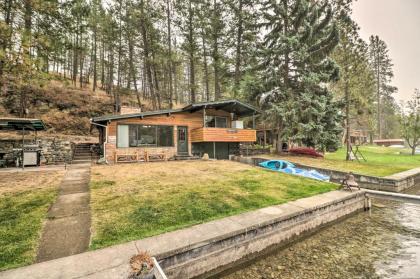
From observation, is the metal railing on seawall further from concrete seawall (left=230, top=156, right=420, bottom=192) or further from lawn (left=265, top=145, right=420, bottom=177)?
lawn (left=265, top=145, right=420, bottom=177)

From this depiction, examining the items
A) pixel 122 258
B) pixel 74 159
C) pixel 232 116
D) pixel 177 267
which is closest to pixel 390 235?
pixel 177 267

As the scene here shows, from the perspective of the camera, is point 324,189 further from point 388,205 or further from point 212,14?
point 212,14

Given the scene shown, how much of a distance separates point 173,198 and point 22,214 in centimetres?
337

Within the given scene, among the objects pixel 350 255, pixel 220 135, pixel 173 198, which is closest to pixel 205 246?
Answer: pixel 173 198

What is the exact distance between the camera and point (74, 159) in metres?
13.6

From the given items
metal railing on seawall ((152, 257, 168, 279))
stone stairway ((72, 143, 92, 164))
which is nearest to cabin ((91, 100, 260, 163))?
stone stairway ((72, 143, 92, 164))

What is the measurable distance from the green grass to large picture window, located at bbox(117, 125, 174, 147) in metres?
7.14

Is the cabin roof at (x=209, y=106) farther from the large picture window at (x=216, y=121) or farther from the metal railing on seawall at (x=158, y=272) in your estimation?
the metal railing on seawall at (x=158, y=272)

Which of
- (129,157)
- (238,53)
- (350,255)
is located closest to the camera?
(350,255)

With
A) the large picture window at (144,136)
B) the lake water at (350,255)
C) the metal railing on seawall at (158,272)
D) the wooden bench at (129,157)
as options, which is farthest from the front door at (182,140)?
→ the metal railing on seawall at (158,272)

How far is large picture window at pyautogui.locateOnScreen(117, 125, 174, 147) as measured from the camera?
13.3m

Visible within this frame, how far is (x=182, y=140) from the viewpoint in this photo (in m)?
15.4

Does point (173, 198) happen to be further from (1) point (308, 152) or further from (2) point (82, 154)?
(1) point (308, 152)

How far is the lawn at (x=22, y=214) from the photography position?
10.4 feet
